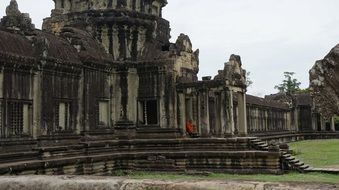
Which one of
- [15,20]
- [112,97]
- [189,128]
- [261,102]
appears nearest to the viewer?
[15,20]

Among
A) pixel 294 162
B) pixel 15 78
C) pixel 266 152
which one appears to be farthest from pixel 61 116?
pixel 294 162

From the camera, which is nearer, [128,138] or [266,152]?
[266,152]

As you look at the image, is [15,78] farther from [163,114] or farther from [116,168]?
[163,114]

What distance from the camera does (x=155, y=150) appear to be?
806 inches

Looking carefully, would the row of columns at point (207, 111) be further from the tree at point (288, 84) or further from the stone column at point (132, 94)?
the tree at point (288, 84)

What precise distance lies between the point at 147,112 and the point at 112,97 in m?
1.81

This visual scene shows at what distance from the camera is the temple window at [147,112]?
21.7 meters

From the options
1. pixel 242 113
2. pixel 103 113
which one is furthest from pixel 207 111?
pixel 103 113

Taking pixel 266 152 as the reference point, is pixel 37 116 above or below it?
above

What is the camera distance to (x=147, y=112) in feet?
71.4

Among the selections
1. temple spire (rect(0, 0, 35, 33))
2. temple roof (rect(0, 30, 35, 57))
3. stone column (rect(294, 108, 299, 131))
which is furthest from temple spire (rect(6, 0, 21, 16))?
stone column (rect(294, 108, 299, 131))

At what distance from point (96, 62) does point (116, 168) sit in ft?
15.1

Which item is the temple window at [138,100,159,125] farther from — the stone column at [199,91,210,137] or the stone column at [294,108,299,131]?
the stone column at [294,108,299,131]

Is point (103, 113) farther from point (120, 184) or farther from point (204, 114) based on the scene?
point (120, 184)
